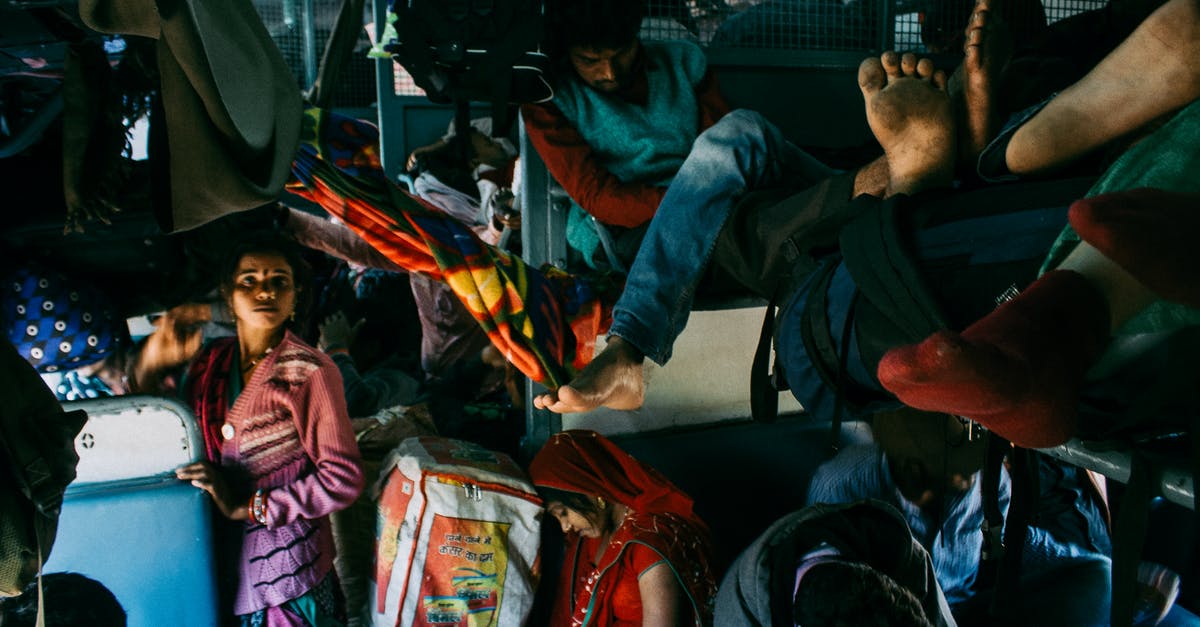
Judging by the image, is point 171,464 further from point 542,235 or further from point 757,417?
point 757,417

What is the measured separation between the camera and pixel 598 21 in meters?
1.72

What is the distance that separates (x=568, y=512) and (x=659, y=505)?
0.84 feet

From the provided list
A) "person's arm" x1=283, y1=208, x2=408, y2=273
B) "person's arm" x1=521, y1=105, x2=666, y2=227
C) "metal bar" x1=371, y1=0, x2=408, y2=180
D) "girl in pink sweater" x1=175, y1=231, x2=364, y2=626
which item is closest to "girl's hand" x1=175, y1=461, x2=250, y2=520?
"girl in pink sweater" x1=175, y1=231, x2=364, y2=626

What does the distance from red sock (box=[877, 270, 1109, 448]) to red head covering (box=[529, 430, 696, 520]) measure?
57.2 inches

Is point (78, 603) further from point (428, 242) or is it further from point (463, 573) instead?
point (428, 242)

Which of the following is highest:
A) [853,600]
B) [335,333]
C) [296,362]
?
[296,362]

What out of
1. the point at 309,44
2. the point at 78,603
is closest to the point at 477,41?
the point at 78,603

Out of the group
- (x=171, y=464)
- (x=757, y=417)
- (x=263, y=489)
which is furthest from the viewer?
(x=263, y=489)

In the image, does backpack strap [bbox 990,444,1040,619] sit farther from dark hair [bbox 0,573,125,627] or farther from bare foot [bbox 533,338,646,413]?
dark hair [bbox 0,573,125,627]

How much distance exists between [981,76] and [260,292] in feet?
5.58

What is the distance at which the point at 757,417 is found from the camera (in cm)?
145

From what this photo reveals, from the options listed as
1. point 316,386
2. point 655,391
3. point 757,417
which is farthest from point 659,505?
point 316,386

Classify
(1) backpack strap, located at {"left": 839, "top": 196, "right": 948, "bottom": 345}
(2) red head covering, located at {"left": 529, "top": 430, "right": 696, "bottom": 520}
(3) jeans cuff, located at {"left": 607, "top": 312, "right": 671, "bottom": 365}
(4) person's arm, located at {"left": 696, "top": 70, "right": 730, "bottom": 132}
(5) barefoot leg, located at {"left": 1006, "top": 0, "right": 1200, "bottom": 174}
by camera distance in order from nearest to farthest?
(5) barefoot leg, located at {"left": 1006, "top": 0, "right": 1200, "bottom": 174}, (1) backpack strap, located at {"left": 839, "top": 196, "right": 948, "bottom": 345}, (3) jeans cuff, located at {"left": 607, "top": 312, "right": 671, "bottom": 365}, (4) person's arm, located at {"left": 696, "top": 70, "right": 730, "bottom": 132}, (2) red head covering, located at {"left": 529, "top": 430, "right": 696, "bottom": 520}

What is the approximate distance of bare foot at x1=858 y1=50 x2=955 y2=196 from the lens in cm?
110
